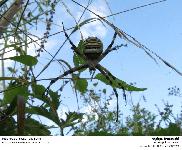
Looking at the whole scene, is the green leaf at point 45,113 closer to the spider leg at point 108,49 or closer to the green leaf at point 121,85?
the green leaf at point 121,85

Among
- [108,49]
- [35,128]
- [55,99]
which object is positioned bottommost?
[35,128]

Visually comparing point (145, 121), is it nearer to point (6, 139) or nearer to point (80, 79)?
point (80, 79)

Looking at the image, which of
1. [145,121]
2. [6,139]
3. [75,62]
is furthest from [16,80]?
[145,121]

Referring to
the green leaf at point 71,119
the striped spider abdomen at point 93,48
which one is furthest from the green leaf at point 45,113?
the striped spider abdomen at point 93,48

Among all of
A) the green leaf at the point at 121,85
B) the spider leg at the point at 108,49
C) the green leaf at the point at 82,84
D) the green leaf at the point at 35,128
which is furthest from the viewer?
the green leaf at the point at 82,84

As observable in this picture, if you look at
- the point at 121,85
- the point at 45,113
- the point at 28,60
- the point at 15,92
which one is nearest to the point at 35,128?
the point at 45,113

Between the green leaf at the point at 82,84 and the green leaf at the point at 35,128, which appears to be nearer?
the green leaf at the point at 35,128

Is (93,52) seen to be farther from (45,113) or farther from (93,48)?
(45,113)

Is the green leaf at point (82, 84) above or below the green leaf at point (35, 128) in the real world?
above

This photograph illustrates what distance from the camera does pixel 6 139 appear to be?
72.4 inches

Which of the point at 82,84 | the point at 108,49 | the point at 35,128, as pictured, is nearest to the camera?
the point at 108,49

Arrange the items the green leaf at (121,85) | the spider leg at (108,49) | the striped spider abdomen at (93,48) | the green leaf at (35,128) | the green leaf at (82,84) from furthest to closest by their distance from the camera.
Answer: the green leaf at (82,84) → the green leaf at (35,128) → the green leaf at (121,85) → the spider leg at (108,49) → the striped spider abdomen at (93,48)

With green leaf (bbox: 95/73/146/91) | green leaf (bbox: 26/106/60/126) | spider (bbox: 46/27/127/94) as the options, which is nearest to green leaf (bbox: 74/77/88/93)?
green leaf (bbox: 95/73/146/91)

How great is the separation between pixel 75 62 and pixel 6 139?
1.67ft
